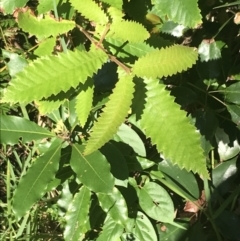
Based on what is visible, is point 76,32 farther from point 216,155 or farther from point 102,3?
point 216,155

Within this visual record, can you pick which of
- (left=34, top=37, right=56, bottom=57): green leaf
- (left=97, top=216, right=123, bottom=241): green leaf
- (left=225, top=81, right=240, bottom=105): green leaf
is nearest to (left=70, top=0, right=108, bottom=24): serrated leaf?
(left=34, top=37, right=56, bottom=57): green leaf

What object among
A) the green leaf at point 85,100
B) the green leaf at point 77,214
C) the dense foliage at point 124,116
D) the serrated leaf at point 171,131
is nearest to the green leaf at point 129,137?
the dense foliage at point 124,116

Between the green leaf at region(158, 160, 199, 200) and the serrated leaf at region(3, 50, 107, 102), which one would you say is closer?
the serrated leaf at region(3, 50, 107, 102)

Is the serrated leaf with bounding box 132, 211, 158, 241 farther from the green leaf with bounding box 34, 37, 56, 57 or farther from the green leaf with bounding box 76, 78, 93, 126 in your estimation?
the green leaf with bounding box 34, 37, 56, 57

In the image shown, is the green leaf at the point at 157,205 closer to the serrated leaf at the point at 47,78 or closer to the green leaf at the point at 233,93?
the green leaf at the point at 233,93

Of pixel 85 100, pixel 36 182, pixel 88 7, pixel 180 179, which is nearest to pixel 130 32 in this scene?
pixel 88 7

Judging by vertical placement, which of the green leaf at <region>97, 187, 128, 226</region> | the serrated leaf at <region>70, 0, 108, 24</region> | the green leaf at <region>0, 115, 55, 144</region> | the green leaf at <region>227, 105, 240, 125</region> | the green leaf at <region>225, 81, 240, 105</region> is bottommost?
the green leaf at <region>97, 187, 128, 226</region>

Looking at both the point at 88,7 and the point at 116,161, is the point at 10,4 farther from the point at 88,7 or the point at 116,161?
the point at 116,161
